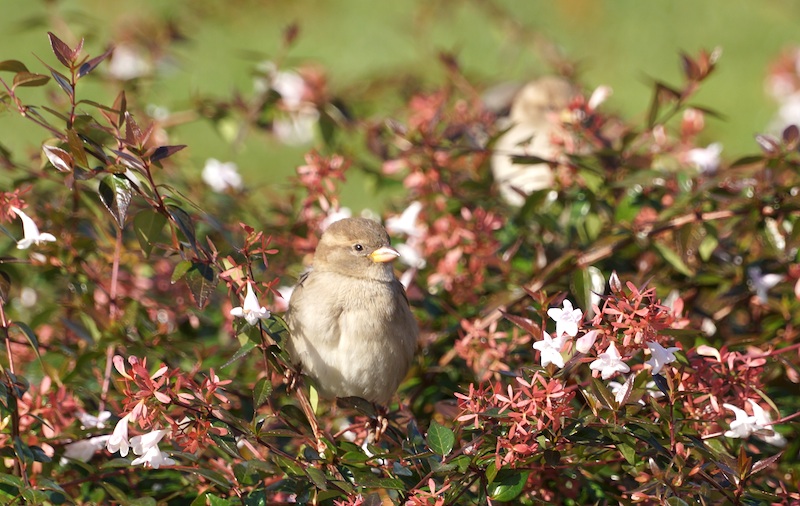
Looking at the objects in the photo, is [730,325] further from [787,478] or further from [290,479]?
[290,479]

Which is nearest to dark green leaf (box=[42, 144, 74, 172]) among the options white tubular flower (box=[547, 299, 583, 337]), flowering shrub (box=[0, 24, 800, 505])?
flowering shrub (box=[0, 24, 800, 505])

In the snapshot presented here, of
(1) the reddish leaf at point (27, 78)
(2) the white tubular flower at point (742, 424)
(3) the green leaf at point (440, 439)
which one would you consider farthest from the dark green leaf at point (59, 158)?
(2) the white tubular flower at point (742, 424)

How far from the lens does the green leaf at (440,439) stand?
1.79 metres

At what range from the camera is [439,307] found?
9.24 feet

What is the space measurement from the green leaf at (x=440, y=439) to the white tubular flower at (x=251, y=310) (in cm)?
38

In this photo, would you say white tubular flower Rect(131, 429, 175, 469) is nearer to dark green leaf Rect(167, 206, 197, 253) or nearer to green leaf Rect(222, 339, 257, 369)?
green leaf Rect(222, 339, 257, 369)

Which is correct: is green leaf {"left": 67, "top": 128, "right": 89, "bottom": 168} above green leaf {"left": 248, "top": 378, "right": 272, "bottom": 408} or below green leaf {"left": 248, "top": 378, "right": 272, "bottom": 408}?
above

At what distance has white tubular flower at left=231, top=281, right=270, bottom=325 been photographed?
1828mm

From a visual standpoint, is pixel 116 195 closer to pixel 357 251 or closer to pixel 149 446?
pixel 149 446

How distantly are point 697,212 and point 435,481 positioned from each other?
41.5 inches

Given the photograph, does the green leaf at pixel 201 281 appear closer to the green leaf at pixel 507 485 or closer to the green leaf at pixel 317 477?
the green leaf at pixel 317 477

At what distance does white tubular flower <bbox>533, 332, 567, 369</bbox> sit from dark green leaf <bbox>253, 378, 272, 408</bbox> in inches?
20.6

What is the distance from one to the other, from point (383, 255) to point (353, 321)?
20cm

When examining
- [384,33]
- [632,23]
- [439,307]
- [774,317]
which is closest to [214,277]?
[439,307]
